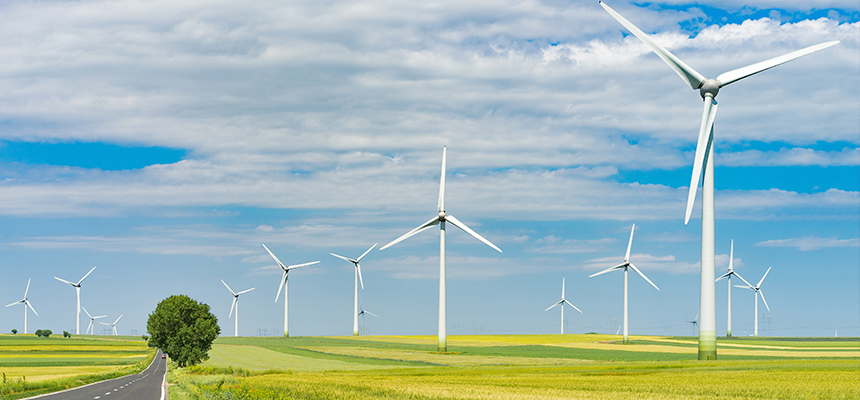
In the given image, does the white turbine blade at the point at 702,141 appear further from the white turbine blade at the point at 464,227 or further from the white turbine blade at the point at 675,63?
the white turbine blade at the point at 464,227

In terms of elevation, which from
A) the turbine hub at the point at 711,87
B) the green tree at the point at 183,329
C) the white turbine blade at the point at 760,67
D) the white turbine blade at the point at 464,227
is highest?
the white turbine blade at the point at 760,67

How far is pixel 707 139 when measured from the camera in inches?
3260

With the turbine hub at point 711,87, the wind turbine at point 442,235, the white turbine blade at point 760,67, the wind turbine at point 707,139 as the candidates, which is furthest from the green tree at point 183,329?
the white turbine blade at point 760,67

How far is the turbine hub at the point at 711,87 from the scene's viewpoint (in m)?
87.9

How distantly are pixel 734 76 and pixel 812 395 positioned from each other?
166 feet

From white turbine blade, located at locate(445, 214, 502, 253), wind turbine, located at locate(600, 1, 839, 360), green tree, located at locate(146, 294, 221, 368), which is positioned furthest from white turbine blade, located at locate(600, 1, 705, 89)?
green tree, located at locate(146, 294, 221, 368)

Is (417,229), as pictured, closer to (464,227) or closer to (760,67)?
(464,227)

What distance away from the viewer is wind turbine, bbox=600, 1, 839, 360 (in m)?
81.8

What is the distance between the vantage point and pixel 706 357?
85.1m

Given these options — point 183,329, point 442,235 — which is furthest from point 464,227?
point 183,329

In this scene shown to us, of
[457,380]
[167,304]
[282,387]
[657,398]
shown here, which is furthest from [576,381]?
[167,304]

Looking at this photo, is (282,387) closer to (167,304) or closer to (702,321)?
(702,321)

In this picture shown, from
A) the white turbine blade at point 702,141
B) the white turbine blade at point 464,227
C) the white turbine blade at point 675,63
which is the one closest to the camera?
the white turbine blade at point 702,141

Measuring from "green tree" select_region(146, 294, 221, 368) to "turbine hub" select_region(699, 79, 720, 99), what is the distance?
81204mm
